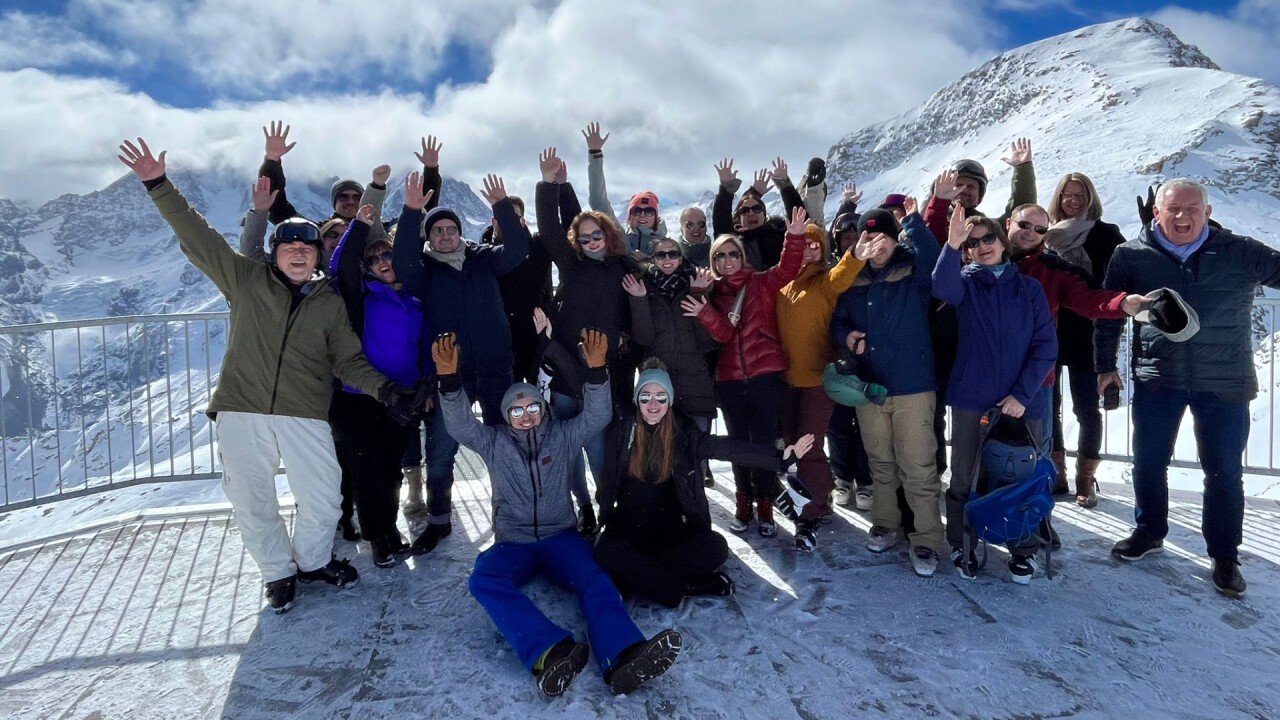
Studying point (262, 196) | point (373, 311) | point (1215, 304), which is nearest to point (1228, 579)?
point (1215, 304)

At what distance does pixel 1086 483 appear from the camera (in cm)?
509

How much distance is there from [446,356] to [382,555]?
144 centimetres

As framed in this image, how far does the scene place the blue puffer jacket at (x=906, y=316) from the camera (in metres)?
4.17

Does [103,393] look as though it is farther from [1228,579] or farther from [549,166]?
[1228,579]

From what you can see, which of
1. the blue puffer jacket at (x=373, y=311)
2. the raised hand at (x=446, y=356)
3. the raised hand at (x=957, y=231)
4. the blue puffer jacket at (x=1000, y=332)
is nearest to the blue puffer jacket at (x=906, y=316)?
the blue puffer jacket at (x=1000, y=332)

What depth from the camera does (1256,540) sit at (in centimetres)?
442

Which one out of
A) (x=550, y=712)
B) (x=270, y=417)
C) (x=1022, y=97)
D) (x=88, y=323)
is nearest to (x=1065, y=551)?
(x=550, y=712)

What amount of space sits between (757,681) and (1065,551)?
259 centimetres

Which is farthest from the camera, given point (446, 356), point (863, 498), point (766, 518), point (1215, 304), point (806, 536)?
point (863, 498)

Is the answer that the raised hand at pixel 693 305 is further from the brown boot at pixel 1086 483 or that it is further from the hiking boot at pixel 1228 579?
the hiking boot at pixel 1228 579

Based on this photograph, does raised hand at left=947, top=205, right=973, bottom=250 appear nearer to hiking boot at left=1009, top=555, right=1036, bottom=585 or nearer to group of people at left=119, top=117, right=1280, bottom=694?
group of people at left=119, top=117, right=1280, bottom=694

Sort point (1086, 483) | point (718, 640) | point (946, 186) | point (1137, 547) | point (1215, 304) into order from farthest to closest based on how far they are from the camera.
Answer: point (1086, 483), point (946, 186), point (1137, 547), point (1215, 304), point (718, 640)

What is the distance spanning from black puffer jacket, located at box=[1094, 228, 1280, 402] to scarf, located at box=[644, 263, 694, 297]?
2.73m

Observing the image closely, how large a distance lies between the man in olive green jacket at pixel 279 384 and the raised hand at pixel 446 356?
262mm
